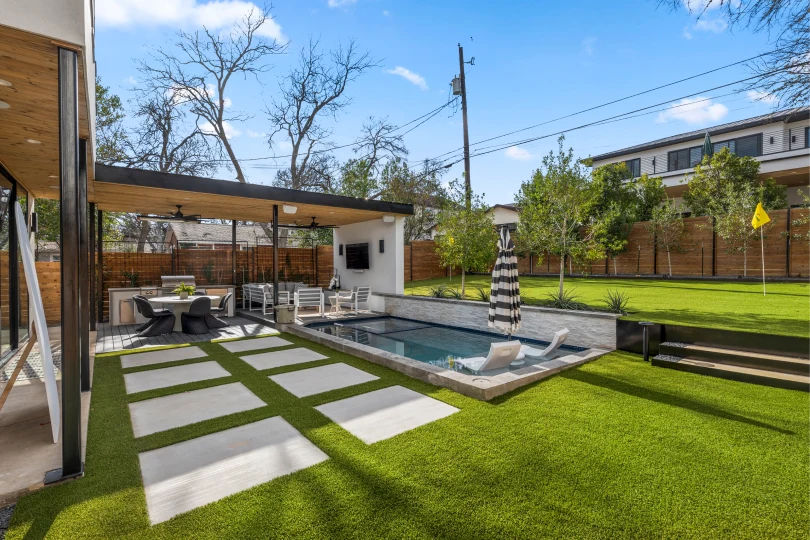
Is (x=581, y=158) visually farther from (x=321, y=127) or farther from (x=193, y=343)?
(x=321, y=127)

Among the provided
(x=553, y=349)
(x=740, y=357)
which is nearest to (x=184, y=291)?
(x=553, y=349)

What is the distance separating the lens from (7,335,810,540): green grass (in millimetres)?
2062

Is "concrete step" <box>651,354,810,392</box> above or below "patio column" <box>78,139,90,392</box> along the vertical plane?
below

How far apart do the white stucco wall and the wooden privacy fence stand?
144 inches

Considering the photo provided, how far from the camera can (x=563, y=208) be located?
8.39 m

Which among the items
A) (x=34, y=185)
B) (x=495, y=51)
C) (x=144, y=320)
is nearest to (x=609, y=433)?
(x=34, y=185)

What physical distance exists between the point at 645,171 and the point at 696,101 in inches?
454

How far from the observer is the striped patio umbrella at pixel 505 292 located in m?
5.86

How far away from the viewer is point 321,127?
771 inches

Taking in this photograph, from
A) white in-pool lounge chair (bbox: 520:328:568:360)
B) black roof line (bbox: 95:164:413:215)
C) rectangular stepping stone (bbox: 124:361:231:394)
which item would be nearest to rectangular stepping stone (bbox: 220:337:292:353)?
rectangular stepping stone (bbox: 124:361:231:394)

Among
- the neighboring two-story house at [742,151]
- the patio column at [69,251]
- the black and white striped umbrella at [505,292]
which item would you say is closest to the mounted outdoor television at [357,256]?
the black and white striped umbrella at [505,292]

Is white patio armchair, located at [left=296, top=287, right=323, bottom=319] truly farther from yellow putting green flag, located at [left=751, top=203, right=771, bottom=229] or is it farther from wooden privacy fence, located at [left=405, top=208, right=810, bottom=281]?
yellow putting green flag, located at [left=751, top=203, right=771, bottom=229]

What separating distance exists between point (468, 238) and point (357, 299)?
3.44 metres

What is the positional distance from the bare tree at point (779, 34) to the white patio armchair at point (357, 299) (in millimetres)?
8348
